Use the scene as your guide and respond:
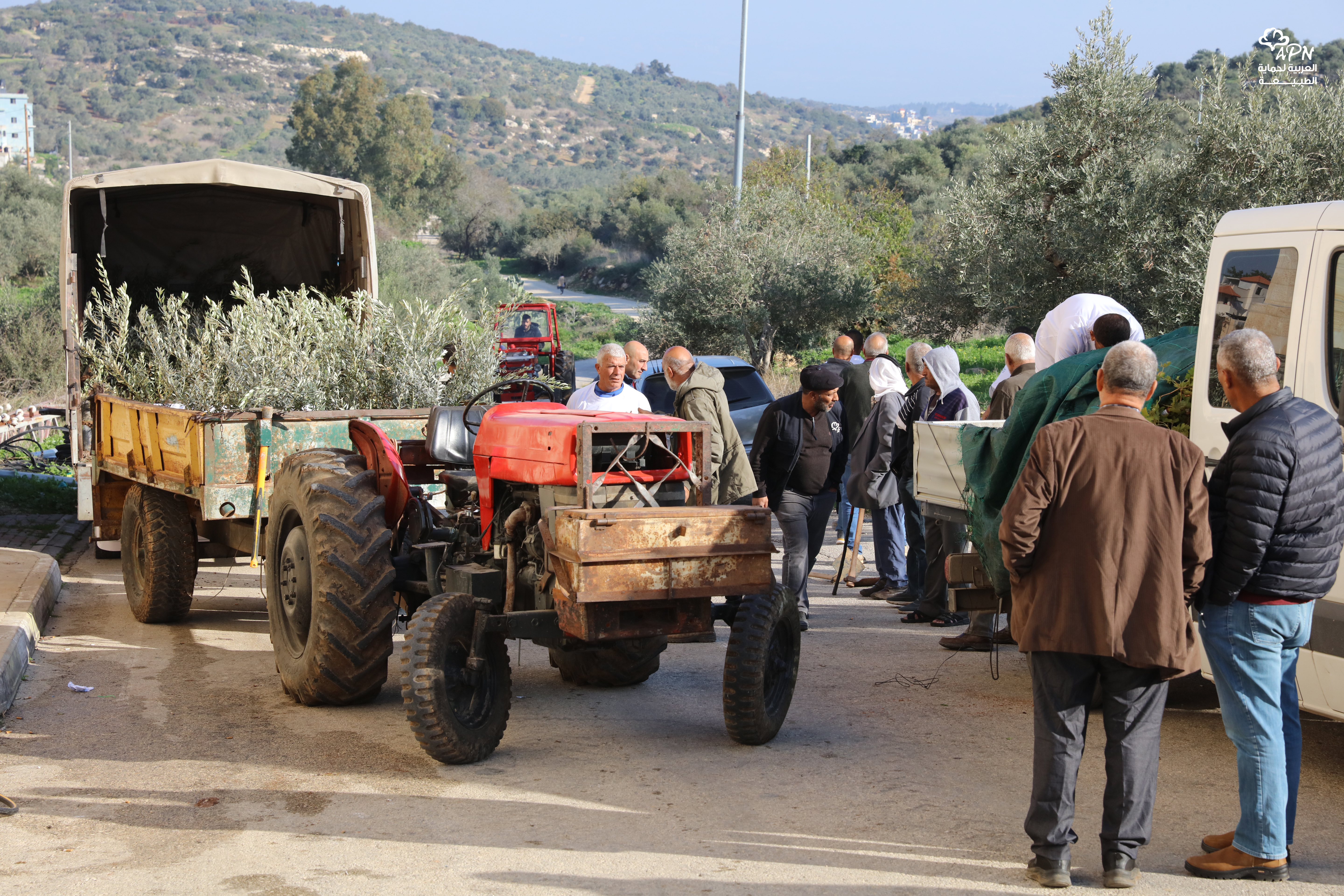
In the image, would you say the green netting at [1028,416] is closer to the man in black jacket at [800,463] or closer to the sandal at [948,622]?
the man in black jacket at [800,463]

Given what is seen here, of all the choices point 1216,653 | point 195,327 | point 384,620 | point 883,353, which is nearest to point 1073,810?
point 1216,653

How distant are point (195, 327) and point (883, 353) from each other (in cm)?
563

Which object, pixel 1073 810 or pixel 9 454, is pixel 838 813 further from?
pixel 9 454

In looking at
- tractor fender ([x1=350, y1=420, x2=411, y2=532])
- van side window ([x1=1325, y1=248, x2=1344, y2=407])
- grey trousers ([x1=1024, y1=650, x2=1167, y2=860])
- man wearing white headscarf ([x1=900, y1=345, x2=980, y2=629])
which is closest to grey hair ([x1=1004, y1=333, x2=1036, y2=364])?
→ man wearing white headscarf ([x1=900, y1=345, x2=980, y2=629])

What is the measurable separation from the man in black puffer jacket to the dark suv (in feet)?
26.3

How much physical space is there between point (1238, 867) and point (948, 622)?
440 centimetres

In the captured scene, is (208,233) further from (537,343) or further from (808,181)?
(808,181)

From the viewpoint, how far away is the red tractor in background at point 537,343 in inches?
944

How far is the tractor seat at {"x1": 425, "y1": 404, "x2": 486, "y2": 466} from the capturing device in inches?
264

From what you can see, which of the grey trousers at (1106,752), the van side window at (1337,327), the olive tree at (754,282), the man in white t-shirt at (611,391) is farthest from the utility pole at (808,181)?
the grey trousers at (1106,752)

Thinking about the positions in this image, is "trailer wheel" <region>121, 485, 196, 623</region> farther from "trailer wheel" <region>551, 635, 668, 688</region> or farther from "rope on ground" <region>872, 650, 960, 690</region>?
"rope on ground" <region>872, 650, 960, 690</region>

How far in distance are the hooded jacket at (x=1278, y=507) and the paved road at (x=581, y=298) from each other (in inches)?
1814

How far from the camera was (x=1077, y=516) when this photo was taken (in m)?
3.90

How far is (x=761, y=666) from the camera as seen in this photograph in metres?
5.40
